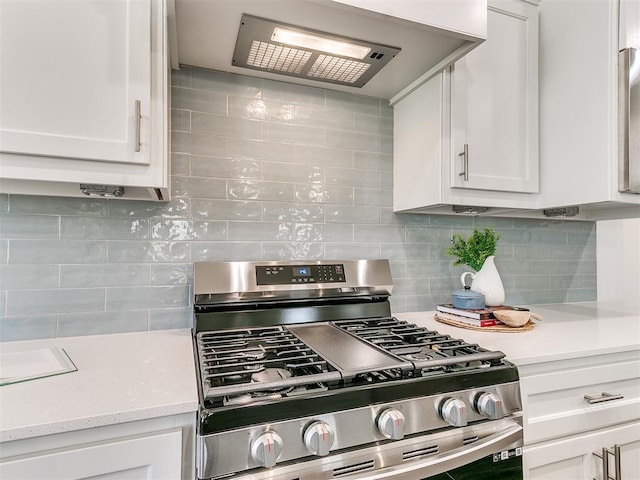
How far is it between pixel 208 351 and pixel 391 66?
1.21 m

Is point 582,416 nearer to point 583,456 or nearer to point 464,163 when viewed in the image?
point 583,456

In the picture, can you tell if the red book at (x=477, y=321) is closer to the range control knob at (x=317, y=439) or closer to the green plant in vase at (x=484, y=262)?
the green plant in vase at (x=484, y=262)

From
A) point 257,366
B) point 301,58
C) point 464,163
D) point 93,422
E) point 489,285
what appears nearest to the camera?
point 93,422

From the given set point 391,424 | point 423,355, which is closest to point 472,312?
point 423,355

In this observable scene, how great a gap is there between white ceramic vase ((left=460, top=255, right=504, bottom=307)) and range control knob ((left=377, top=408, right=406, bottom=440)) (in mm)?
960

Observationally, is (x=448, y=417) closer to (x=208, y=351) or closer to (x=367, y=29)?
(x=208, y=351)

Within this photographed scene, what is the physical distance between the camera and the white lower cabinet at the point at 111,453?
27.0 inches

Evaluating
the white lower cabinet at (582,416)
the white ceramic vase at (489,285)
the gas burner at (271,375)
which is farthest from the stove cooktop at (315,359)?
the white ceramic vase at (489,285)

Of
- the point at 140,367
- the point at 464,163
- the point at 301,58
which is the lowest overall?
the point at 140,367

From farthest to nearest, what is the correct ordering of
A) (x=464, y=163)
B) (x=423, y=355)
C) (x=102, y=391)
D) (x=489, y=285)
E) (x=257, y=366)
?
(x=489, y=285), (x=464, y=163), (x=423, y=355), (x=257, y=366), (x=102, y=391)

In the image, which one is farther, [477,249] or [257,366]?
[477,249]

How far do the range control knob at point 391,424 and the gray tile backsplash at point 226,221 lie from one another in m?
0.84

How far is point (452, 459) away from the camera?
0.91m

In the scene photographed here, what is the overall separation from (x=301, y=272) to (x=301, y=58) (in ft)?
2.64
